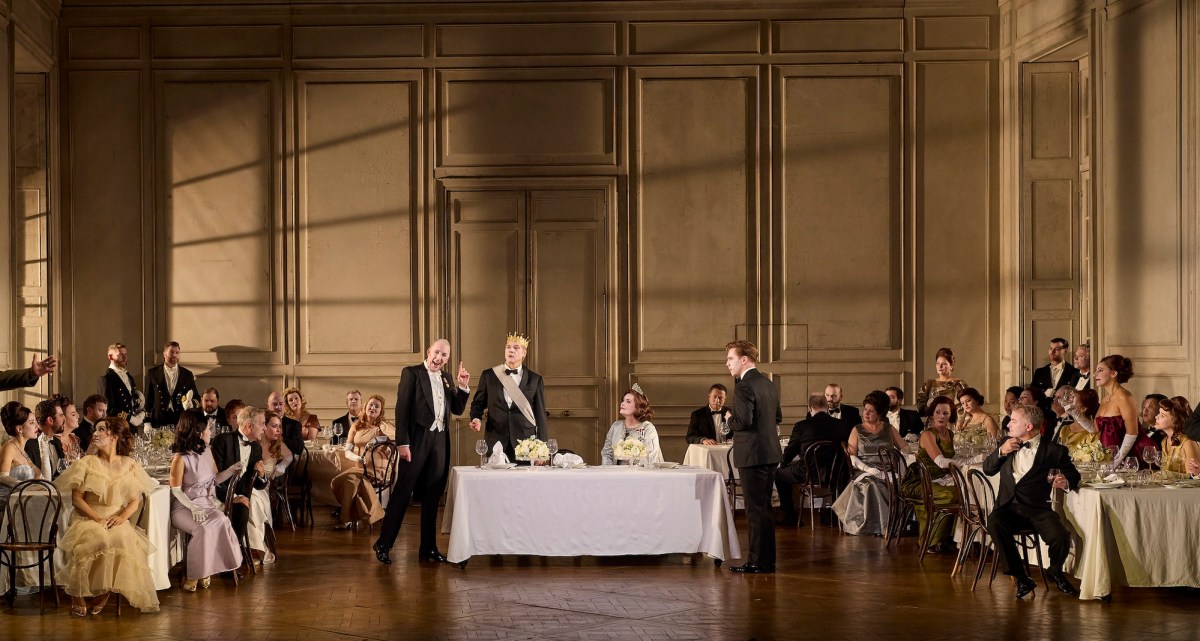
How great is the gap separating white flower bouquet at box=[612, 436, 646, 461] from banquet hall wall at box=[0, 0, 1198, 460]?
3.83 metres

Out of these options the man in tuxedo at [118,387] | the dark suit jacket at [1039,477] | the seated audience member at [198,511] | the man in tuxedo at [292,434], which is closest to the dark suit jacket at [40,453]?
the seated audience member at [198,511]

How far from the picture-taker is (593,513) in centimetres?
779

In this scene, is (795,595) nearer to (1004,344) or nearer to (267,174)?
(1004,344)

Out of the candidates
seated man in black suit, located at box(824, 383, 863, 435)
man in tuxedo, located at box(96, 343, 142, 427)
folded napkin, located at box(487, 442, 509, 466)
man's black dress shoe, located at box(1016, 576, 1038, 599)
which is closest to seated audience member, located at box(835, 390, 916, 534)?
seated man in black suit, located at box(824, 383, 863, 435)

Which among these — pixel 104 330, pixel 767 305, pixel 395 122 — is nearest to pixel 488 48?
pixel 395 122

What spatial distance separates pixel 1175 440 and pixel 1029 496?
1154mm

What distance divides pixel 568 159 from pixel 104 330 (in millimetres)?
4449

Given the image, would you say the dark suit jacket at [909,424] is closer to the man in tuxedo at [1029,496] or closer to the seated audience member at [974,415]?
the seated audience member at [974,415]

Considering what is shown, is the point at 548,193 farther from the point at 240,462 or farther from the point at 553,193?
the point at 240,462

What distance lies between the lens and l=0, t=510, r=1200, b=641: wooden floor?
5992mm

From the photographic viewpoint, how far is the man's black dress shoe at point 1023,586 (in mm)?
6777

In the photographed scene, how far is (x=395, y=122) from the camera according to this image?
12.0 metres

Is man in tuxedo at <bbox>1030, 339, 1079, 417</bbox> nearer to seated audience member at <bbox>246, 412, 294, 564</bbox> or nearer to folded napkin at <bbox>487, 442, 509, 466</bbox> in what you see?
folded napkin at <bbox>487, 442, 509, 466</bbox>

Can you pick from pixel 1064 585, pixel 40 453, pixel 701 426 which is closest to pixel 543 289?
pixel 701 426
